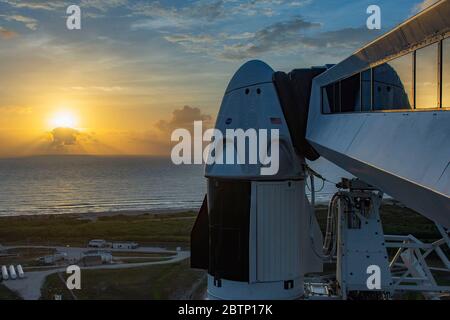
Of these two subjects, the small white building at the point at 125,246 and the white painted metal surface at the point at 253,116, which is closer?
the white painted metal surface at the point at 253,116

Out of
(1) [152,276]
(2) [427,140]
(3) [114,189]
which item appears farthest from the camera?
(3) [114,189]

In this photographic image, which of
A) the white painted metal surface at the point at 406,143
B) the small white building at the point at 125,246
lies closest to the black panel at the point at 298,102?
the white painted metal surface at the point at 406,143

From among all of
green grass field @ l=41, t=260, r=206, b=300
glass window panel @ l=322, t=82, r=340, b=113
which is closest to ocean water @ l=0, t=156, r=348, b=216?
green grass field @ l=41, t=260, r=206, b=300

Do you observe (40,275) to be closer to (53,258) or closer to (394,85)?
(53,258)

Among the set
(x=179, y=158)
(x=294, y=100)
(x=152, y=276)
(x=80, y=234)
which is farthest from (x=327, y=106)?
(x=80, y=234)

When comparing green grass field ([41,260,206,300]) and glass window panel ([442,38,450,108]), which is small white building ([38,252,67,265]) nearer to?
green grass field ([41,260,206,300])

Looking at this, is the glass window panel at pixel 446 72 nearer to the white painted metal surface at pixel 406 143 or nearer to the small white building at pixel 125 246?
the white painted metal surface at pixel 406 143
